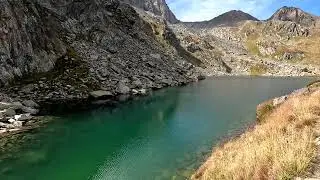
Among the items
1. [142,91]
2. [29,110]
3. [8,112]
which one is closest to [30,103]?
[29,110]

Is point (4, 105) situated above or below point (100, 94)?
above

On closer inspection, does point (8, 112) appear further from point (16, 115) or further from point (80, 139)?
point (80, 139)

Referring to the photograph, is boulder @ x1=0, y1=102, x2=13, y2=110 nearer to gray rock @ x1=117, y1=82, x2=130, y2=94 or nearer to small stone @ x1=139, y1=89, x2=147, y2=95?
gray rock @ x1=117, y1=82, x2=130, y2=94

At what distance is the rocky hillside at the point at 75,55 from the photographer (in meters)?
80.5

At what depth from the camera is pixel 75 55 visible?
107 meters

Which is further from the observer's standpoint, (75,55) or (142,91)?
(75,55)

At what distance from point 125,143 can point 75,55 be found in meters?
65.0

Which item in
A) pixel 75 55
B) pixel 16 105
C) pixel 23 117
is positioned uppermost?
pixel 75 55

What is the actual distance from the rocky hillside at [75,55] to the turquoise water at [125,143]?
58.1ft

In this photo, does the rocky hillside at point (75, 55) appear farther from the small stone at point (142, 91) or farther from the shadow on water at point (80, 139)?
the shadow on water at point (80, 139)

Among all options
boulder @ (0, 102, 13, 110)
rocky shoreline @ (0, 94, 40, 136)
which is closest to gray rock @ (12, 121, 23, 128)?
rocky shoreline @ (0, 94, 40, 136)

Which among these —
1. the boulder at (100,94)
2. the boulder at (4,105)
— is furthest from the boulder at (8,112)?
the boulder at (100,94)

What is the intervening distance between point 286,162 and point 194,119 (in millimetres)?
47271

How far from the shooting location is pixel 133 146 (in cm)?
4506
